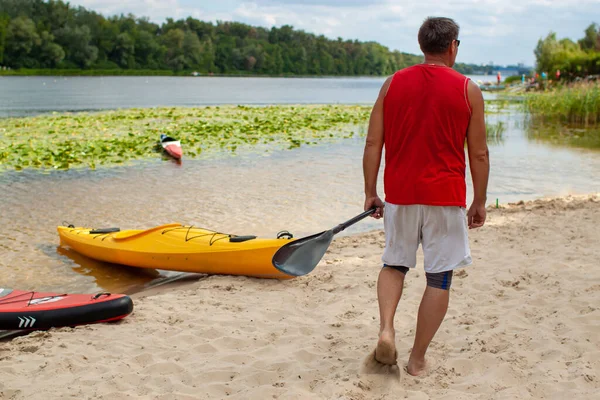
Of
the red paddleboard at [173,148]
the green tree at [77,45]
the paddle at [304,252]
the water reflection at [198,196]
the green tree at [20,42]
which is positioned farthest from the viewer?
the green tree at [77,45]

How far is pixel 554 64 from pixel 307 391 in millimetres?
45039

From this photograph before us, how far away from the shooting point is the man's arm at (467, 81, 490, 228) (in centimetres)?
292

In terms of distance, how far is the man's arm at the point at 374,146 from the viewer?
3084 mm

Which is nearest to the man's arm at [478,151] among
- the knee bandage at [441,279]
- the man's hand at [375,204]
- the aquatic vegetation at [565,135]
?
the knee bandage at [441,279]

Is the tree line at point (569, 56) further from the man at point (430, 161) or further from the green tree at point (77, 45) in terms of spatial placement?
the green tree at point (77, 45)

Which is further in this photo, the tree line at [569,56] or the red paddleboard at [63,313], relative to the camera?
the tree line at [569,56]

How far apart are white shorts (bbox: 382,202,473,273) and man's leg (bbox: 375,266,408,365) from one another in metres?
0.13

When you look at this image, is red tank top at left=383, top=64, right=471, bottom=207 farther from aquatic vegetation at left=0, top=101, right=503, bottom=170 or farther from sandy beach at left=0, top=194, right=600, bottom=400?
aquatic vegetation at left=0, top=101, right=503, bottom=170

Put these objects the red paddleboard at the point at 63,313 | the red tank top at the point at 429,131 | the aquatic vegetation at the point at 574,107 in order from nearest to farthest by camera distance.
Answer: the red tank top at the point at 429,131 → the red paddleboard at the point at 63,313 → the aquatic vegetation at the point at 574,107

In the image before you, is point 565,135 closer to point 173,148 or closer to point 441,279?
point 173,148

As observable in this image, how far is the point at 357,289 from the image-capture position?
5.11 metres

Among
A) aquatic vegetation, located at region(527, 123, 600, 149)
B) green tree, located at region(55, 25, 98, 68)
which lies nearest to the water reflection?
aquatic vegetation, located at region(527, 123, 600, 149)

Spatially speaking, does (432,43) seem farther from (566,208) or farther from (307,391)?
(566,208)

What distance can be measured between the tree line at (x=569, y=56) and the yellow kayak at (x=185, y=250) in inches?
1415
